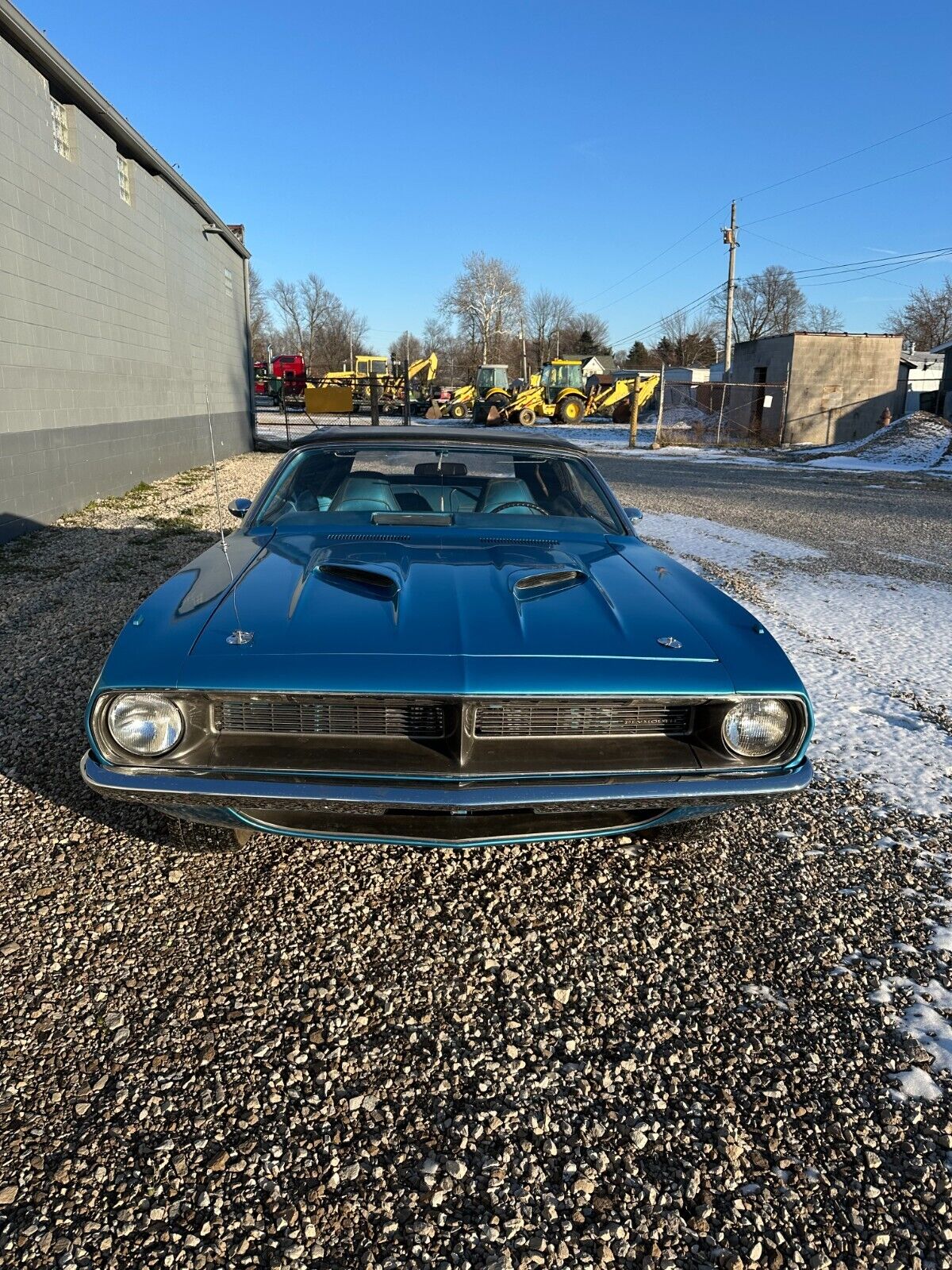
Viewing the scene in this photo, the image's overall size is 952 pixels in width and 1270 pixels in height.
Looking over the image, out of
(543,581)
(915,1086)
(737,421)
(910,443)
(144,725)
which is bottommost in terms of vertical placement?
(915,1086)

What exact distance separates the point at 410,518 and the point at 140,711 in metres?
1.53

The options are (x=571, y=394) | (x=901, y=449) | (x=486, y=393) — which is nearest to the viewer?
(x=901, y=449)

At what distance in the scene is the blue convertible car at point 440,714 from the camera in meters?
2.10

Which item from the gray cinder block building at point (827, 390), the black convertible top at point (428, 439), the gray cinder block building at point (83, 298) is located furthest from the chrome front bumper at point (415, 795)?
the gray cinder block building at point (827, 390)

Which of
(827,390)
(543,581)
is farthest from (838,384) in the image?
(543,581)

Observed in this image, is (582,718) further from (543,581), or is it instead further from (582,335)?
(582,335)

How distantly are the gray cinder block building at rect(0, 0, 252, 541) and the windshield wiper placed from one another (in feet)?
18.6

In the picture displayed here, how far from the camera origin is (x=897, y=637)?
17.9 feet

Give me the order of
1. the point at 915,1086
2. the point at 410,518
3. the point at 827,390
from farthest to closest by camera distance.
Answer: the point at 827,390
the point at 410,518
the point at 915,1086

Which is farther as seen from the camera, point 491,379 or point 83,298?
point 491,379

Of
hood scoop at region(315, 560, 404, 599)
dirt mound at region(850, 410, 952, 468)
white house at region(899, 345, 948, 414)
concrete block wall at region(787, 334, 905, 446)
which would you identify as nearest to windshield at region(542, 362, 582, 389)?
concrete block wall at region(787, 334, 905, 446)

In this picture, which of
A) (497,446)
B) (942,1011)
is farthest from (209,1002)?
(497,446)

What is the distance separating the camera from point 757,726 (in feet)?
7.46

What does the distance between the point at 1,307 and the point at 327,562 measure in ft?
22.1
